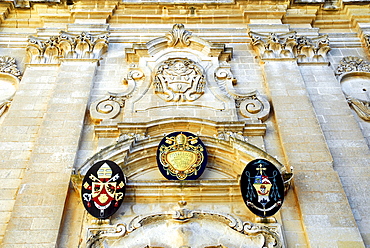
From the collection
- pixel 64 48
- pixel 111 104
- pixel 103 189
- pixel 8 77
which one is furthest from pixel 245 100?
pixel 8 77

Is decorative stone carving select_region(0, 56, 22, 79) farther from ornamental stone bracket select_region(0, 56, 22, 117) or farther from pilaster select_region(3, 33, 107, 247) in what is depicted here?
pilaster select_region(3, 33, 107, 247)

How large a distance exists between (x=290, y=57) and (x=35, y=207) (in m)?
7.77

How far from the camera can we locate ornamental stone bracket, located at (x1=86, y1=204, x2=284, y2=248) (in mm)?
8086

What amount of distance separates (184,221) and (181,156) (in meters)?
1.45

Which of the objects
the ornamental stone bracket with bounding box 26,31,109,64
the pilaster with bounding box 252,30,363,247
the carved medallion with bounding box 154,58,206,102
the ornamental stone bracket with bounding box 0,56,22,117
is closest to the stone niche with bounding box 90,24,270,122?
the carved medallion with bounding box 154,58,206,102

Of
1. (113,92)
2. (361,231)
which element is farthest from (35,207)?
(361,231)

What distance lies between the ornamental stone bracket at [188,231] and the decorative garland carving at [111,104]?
3212 millimetres

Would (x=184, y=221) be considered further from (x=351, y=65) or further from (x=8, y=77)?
(x=351, y=65)

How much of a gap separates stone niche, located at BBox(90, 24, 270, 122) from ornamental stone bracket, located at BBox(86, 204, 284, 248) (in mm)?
2904

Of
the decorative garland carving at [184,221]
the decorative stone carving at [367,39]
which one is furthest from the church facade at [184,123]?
the decorative stone carving at [367,39]

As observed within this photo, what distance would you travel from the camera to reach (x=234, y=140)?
376 inches

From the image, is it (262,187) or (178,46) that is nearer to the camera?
(262,187)

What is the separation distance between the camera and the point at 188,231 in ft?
27.0

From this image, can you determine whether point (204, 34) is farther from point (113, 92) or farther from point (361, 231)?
point (361, 231)
